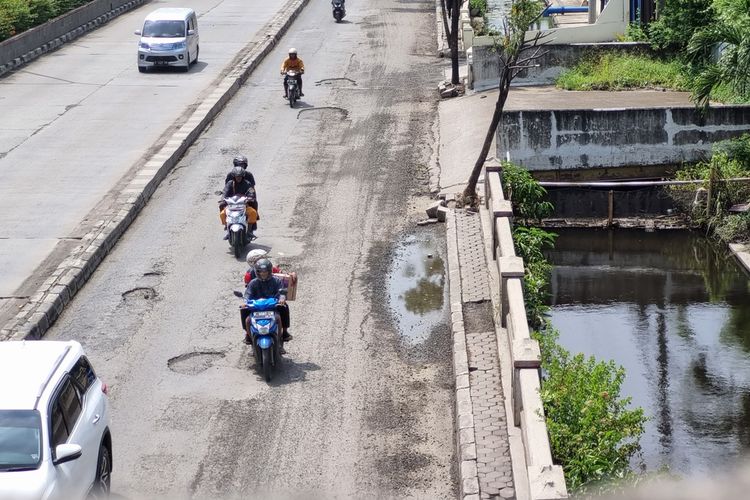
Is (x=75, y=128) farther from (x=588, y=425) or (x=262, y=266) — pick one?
(x=588, y=425)

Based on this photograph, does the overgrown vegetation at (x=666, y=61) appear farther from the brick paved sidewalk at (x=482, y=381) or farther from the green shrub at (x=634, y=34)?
the brick paved sidewalk at (x=482, y=381)

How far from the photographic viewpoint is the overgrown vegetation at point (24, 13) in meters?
38.5

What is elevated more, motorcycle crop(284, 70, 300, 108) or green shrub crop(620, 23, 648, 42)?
green shrub crop(620, 23, 648, 42)

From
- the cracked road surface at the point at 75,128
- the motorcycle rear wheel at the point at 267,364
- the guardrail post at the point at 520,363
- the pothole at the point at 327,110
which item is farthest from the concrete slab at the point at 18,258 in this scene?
the pothole at the point at 327,110

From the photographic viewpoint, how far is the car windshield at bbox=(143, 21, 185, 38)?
120 ft

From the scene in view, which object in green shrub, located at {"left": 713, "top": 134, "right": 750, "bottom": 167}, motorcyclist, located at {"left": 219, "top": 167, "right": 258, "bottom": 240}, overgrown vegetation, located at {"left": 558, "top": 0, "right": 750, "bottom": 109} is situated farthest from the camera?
overgrown vegetation, located at {"left": 558, "top": 0, "right": 750, "bottom": 109}

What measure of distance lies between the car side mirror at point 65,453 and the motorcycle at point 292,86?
22377mm

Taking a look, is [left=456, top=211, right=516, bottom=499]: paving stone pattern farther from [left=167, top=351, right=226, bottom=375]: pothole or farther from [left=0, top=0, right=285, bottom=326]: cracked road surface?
[left=0, top=0, right=285, bottom=326]: cracked road surface

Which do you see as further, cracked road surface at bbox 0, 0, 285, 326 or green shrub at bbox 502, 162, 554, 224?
green shrub at bbox 502, 162, 554, 224

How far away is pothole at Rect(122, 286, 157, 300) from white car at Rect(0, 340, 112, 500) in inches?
237

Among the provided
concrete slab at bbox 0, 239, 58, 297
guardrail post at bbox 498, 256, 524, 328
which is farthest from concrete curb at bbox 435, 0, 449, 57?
guardrail post at bbox 498, 256, 524, 328

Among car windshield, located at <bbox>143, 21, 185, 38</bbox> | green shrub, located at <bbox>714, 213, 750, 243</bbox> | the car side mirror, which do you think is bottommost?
green shrub, located at <bbox>714, 213, 750, 243</bbox>

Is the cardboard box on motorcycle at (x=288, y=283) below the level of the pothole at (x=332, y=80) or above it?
below

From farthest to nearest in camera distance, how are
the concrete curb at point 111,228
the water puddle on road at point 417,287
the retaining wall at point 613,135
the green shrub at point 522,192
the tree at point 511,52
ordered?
the retaining wall at point 613,135 → the green shrub at point 522,192 → the tree at point 511,52 → the water puddle on road at point 417,287 → the concrete curb at point 111,228
